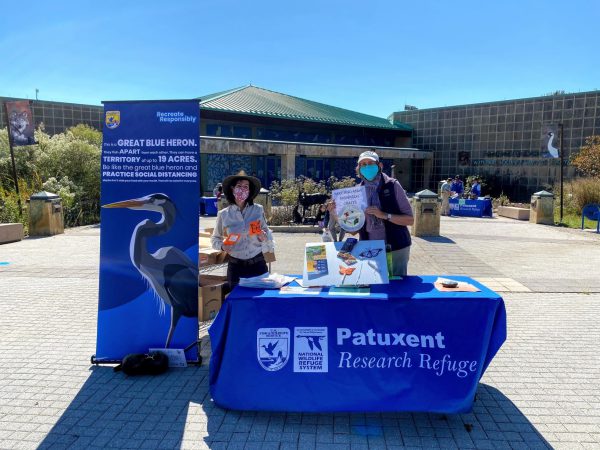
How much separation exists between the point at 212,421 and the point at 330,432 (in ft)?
3.01

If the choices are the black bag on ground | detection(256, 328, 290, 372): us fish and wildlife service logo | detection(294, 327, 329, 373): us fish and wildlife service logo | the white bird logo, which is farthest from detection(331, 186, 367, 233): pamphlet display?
the white bird logo

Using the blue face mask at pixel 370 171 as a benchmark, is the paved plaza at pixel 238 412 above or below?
below

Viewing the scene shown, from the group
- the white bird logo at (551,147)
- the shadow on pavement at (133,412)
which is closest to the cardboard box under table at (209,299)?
the shadow on pavement at (133,412)

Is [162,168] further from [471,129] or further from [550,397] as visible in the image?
[471,129]

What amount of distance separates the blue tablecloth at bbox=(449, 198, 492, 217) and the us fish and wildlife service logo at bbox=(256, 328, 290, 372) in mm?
18664

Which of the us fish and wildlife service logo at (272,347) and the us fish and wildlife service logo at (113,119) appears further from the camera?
the us fish and wildlife service logo at (113,119)

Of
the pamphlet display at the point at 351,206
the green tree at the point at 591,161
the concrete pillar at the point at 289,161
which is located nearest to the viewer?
the pamphlet display at the point at 351,206

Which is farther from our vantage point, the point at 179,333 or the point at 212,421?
the point at 179,333

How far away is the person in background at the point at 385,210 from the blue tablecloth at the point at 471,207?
681 inches

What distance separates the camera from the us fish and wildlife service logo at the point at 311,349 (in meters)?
3.52

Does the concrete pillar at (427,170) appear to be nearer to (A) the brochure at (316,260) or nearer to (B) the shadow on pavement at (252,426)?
(B) the shadow on pavement at (252,426)

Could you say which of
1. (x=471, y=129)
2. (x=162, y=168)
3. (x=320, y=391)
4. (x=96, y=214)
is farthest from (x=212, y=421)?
(x=471, y=129)

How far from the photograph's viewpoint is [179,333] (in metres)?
4.41

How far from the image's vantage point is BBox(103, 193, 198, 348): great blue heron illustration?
4375 mm
